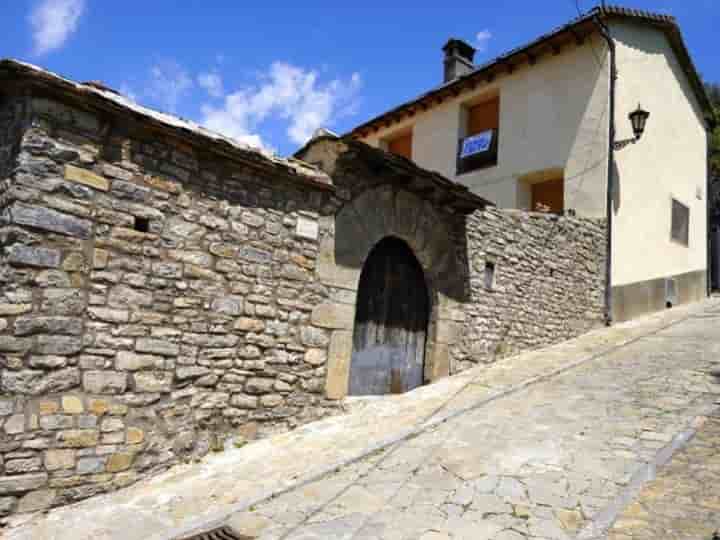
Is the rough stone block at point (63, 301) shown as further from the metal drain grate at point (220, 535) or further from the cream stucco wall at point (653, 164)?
the cream stucco wall at point (653, 164)

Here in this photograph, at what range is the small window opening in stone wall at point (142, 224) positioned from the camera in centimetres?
388

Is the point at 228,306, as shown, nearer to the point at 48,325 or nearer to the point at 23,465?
the point at 48,325

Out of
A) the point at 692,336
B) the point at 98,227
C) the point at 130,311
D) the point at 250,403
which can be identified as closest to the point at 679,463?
the point at 250,403

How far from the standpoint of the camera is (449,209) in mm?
6473

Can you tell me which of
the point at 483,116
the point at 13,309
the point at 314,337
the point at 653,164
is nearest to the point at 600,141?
the point at 653,164

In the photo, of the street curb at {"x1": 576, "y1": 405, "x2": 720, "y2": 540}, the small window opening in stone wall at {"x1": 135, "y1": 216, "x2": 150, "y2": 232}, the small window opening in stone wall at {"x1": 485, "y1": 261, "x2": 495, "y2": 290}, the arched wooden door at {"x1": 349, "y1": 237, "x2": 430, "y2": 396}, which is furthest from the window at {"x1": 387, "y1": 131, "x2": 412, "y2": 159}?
the street curb at {"x1": 576, "y1": 405, "x2": 720, "y2": 540}

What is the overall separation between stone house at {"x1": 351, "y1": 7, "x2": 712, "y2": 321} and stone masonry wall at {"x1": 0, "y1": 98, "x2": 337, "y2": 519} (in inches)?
230

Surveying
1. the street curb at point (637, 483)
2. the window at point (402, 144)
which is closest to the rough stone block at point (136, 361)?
the street curb at point (637, 483)

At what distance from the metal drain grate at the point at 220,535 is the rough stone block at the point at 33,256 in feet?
6.20

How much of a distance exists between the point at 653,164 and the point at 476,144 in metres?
3.45

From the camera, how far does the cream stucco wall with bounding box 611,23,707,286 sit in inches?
382

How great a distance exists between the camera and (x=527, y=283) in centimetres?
759

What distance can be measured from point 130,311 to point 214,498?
1.39 meters

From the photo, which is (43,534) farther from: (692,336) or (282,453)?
(692,336)
